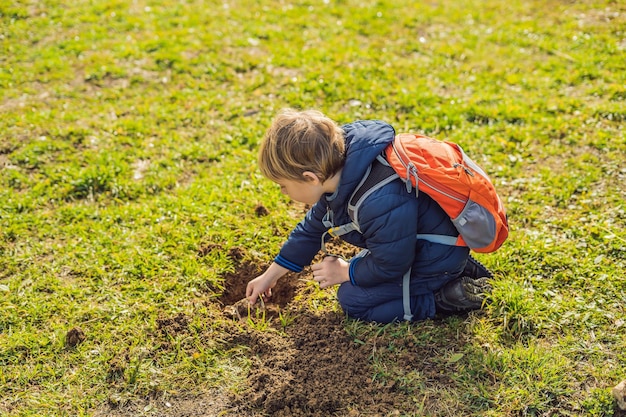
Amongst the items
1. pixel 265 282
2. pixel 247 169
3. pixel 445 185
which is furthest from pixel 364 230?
pixel 247 169

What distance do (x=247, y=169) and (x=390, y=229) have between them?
2.06 meters

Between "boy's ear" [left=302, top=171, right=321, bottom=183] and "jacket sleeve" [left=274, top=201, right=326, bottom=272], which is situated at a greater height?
"boy's ear" [left=302, top=171, right=321, bottom=183]

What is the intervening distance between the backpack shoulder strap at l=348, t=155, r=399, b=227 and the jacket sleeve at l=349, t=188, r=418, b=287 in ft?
0.11

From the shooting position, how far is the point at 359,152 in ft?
10.3

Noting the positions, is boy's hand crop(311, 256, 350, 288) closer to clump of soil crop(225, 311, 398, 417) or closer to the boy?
the boy

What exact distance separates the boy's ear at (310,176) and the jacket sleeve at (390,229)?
0.28 meters

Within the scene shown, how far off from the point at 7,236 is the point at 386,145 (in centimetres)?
284

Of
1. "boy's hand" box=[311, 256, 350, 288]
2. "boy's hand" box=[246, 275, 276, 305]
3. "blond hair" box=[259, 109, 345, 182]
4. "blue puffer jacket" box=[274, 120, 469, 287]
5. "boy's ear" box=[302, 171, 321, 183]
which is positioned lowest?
"boy's hand" box=[246, 275, 276, 305]

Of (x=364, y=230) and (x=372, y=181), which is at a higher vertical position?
(x=372, y=181)

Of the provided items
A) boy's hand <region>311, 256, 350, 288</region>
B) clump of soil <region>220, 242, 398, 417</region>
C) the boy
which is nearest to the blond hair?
the boy

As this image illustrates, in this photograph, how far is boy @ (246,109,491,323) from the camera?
3.11m

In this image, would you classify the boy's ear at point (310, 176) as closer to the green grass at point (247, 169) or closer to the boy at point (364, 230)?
the boy at point (364, 230)

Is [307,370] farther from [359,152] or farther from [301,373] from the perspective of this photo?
[359,152]

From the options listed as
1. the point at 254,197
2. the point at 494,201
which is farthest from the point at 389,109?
the point at 494,201
